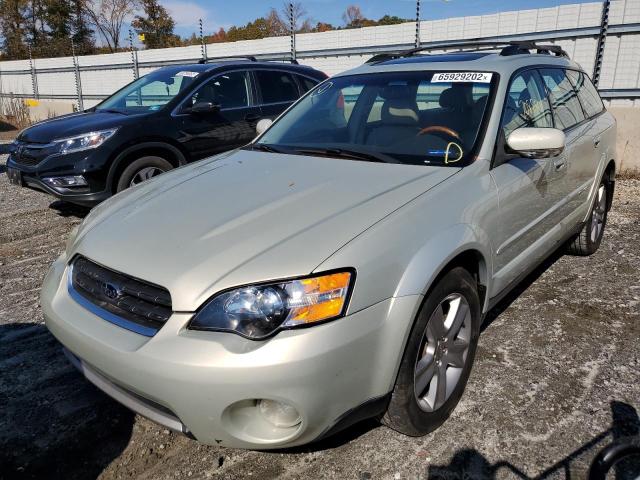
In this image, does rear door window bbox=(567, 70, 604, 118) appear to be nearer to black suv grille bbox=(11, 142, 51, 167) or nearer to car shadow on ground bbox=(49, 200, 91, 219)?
black suv grille bbox=(11, 142, 51, 167)

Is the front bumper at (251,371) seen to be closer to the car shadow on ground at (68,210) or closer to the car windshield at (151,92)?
the car windshield at (151,92)

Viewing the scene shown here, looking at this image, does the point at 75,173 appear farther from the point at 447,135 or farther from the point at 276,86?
the point at 447,135

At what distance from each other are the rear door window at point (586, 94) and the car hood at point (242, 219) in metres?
2.33

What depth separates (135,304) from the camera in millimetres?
2041

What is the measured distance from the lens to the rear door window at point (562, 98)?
3.65 meters

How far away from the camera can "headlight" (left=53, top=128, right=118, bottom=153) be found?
5309 millimetres

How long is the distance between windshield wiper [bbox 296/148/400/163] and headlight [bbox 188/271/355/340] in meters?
1.13

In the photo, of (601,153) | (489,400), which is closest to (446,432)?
(489,400)

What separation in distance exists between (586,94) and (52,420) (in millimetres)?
4561

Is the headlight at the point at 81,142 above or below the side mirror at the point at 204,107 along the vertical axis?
below

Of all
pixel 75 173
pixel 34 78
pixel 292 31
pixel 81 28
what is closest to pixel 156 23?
pixel 81 28

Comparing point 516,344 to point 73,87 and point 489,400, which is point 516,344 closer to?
point 489,400

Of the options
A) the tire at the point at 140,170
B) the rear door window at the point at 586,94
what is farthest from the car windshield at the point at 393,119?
the tire at the point at 140,170

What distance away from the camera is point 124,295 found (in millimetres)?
2086
